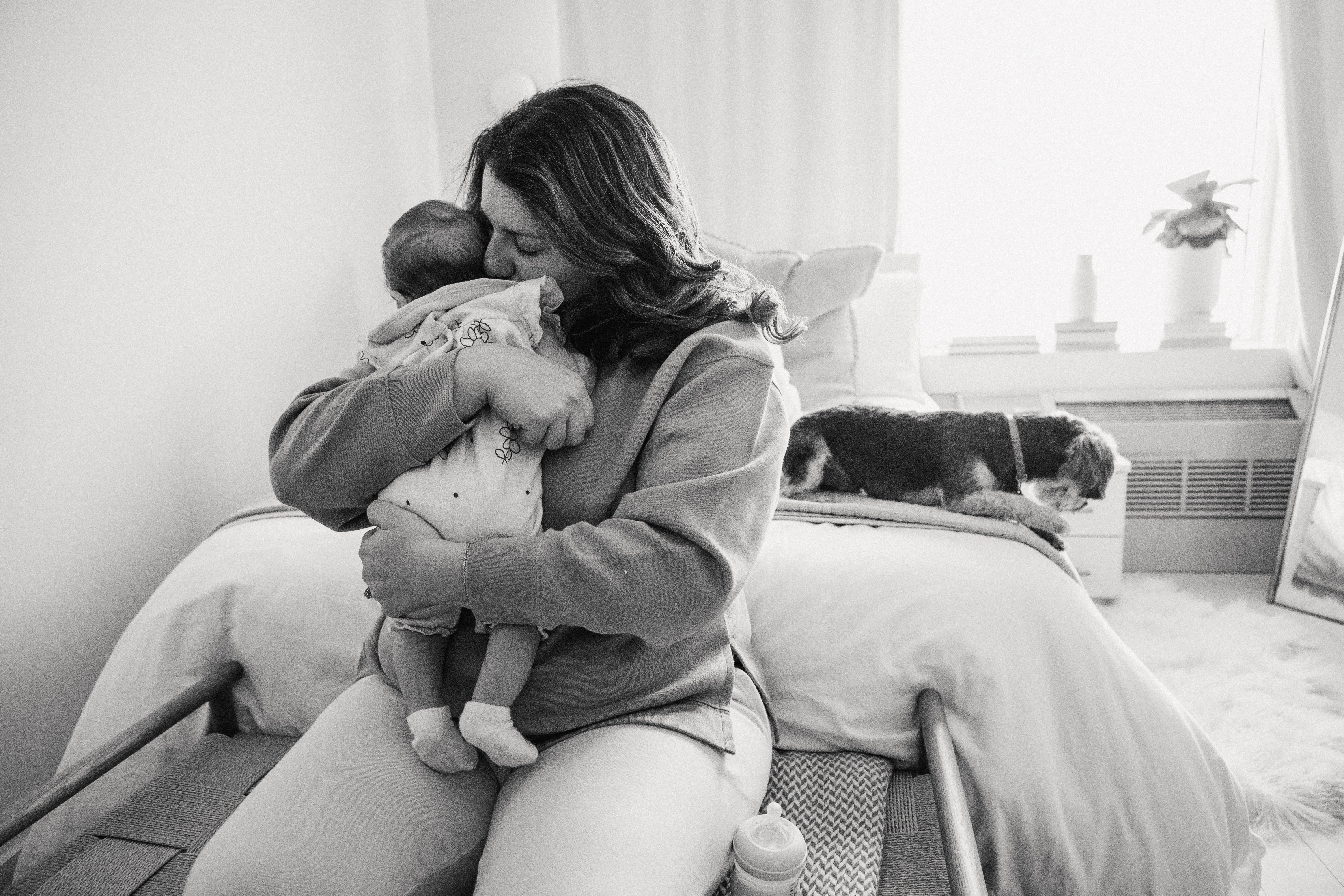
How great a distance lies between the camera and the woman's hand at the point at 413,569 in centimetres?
→ 89

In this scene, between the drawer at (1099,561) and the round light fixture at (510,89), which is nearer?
the drawer at (1099,561)

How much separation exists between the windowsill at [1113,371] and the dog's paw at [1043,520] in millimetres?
1616

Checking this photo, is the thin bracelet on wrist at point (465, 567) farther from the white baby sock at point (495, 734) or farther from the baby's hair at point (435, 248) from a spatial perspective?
the baby's hair at point (435, 248)

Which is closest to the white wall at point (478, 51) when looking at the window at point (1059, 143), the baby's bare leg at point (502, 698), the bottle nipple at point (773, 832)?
the window at point (1059, 143)

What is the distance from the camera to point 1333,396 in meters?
2.53

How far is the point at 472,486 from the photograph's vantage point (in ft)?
3.13

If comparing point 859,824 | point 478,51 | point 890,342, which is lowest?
point 859,824

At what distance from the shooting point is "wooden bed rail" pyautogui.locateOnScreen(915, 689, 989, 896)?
0.88 metres

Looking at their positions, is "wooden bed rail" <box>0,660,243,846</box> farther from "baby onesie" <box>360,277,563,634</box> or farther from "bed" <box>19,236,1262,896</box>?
"baby onesie" <box>360,277,563,634</box>

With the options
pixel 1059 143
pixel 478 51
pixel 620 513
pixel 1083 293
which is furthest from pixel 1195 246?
pixel 620 513

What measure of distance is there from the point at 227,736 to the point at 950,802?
42.5 inches

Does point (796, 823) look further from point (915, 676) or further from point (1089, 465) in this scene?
point (1089, 465)

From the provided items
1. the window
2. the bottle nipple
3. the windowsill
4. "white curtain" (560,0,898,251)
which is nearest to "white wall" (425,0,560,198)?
"white curtain" (560,0,898,251)

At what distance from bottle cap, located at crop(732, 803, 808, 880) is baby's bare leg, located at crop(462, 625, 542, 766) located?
22 centimetres
